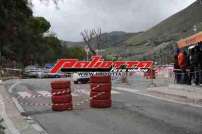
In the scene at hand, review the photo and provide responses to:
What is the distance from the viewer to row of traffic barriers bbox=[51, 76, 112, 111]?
19.3m

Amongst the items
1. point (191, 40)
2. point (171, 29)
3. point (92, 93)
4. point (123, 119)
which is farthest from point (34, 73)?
point (171, 29)

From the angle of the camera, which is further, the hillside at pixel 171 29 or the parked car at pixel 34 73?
the hillside at pixel 171 29

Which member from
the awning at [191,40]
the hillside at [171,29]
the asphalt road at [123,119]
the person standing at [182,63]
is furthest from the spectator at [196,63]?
the hillside at [171,29]

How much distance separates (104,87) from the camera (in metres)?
19.8

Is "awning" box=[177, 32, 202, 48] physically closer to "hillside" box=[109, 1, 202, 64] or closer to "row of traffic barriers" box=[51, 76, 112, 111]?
"row of traffic barriers" box=[51, 76, 112, 111]

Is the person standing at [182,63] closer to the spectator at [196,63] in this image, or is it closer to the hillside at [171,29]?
the spectator at [196,63]

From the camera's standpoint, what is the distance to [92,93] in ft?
65.6

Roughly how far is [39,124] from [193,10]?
115 meters

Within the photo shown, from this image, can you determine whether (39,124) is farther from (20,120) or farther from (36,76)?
(36,76)

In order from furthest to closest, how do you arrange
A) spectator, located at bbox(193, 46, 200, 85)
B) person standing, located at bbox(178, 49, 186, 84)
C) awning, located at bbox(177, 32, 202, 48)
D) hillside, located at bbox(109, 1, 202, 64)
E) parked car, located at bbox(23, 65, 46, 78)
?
hillside, located at bbox(109, 1, 202, 64), parked car, located at bbox(23, 65, 46, 78), person standing, located at bbox(178, 49, 186, 84), spectator, located at bbox(193, 46, 200, 85), awning, located at bbox(177, 32, 202, 48)

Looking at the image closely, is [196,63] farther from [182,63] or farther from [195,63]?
[182,63]

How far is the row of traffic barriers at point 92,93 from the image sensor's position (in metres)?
19.3

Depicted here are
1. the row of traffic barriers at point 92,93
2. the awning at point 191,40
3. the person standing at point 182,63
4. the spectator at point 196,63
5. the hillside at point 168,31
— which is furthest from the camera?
the hillside at point 168,31

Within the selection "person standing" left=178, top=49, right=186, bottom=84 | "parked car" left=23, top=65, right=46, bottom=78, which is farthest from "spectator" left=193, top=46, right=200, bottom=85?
"parked car" left=23, top=65, right=46, bottom=78
